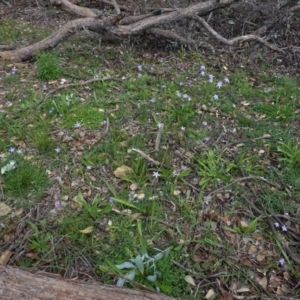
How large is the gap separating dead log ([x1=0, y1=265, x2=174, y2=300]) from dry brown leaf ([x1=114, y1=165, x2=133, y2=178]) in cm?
120

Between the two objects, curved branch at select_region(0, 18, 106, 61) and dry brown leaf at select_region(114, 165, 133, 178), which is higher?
curved branch at select_region(0, 18, 106, 61)

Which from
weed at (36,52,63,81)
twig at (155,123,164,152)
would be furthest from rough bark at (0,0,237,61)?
twig at (155,123,164,152)

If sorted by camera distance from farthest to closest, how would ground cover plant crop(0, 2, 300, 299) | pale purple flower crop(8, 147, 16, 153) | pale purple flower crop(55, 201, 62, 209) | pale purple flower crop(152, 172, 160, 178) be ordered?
1. pale purple flower crop(8, 147, 16, 153)
2. pale purple flower crop(152, 172, 160, 178)
3. pale purple flower crop(55, 201, 62, 209)
4. ground cover plant crop(0, 2, 300, 299)

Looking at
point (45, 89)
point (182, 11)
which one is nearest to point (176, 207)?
point (45, 89)

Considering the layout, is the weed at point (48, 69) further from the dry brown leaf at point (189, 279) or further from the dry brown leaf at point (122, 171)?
the dry brown leaf at point (189, 279)

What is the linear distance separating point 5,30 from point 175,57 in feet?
7.16

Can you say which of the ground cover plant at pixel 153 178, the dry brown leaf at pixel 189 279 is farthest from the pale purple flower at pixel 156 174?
the dry brown leaf at pixel 189 279

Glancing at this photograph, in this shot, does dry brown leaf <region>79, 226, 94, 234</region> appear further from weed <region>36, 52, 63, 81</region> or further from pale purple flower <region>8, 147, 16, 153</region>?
weed <region>36, 52, 63, 81</region>

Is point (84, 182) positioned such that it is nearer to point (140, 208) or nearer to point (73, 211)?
point (73, 211)

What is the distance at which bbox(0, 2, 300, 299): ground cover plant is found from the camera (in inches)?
99.9

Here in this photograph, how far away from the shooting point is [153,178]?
9.99 ft

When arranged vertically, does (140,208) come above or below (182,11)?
below

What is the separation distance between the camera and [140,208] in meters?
2.81

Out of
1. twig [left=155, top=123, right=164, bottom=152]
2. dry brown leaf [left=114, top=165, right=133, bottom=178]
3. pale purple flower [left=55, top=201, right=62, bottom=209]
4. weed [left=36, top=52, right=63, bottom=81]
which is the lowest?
pale purple flower [left=55, top=201, right=62, bottom=209]
